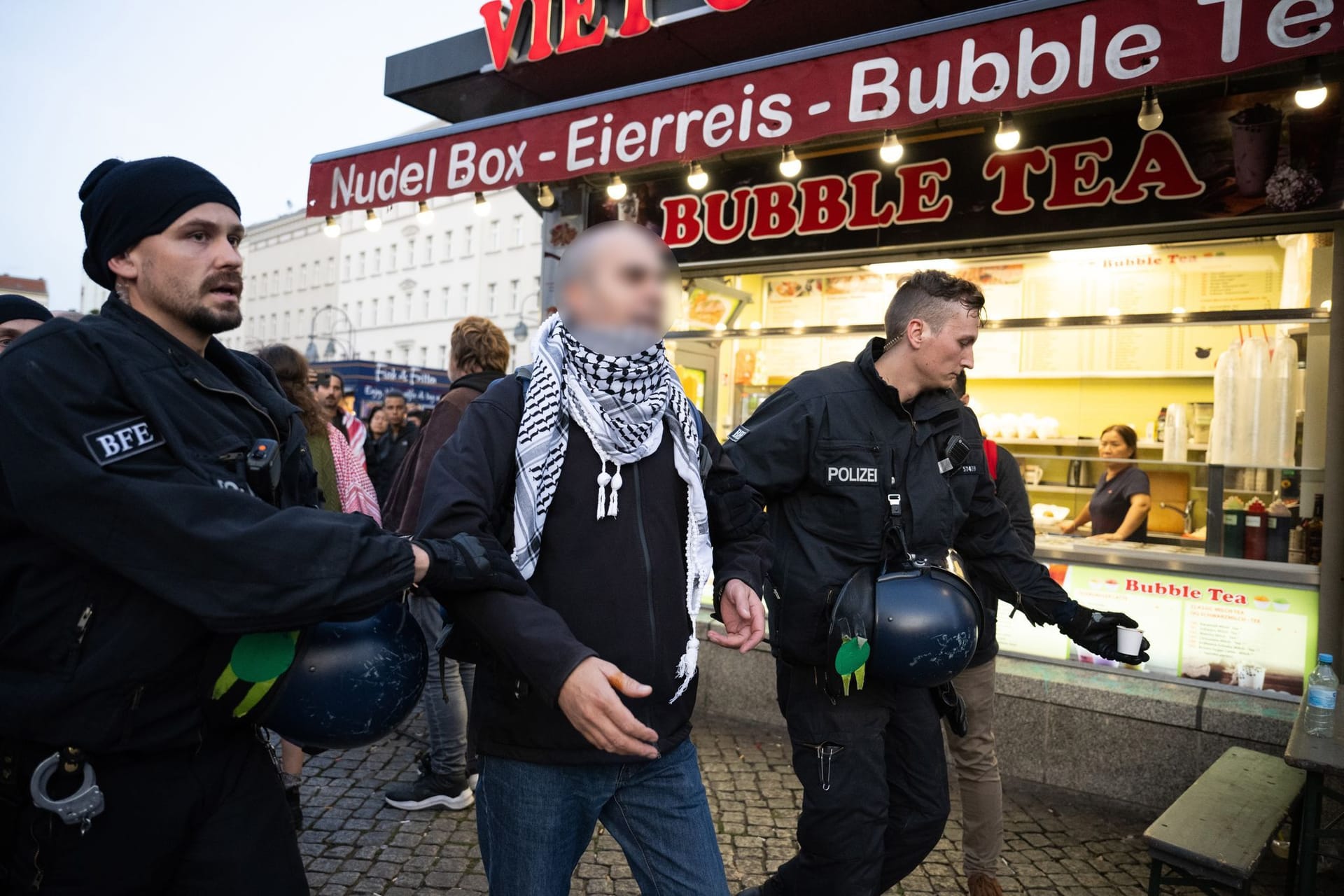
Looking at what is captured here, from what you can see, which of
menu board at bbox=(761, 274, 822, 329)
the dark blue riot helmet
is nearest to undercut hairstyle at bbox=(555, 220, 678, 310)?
the dark blue riot helmet

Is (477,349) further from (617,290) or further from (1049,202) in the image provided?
(1049,202)

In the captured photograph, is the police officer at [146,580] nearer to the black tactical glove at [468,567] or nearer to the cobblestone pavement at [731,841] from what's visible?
the black tactical glove at [468,567]

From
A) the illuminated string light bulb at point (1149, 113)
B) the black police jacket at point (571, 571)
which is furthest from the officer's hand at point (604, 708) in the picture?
the illuminated string light bulb at point (1149, 113)

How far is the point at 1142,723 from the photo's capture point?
14.5 feet

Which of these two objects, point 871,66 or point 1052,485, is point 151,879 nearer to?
point 871,66

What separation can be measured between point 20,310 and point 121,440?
256cm

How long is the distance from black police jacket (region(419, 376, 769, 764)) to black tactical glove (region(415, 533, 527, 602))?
57 mm

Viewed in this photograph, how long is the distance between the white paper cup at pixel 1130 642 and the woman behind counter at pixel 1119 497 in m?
2.97

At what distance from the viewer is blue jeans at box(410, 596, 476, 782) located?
13.4 ft

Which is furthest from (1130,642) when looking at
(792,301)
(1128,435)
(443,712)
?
(792,301)

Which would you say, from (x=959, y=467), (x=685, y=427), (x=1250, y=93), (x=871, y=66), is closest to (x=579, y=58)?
(x=871, y=66)

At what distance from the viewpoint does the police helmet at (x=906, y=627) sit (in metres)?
2.35

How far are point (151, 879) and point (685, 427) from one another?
129cm

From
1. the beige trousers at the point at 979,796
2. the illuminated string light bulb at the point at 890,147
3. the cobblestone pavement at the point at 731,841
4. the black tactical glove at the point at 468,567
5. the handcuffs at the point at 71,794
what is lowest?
the cobblestone pavement at the point at 731,841
